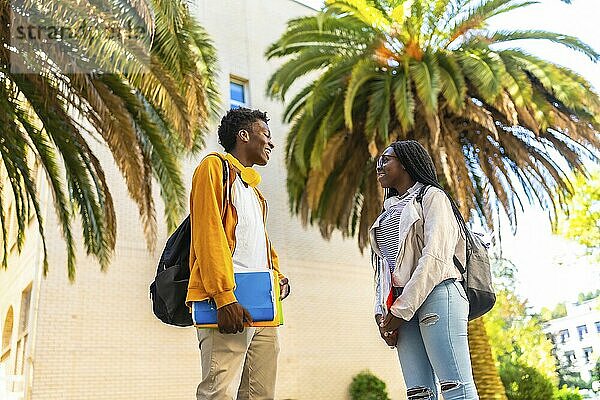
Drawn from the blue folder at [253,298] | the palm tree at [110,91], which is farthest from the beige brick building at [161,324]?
the blue folder at [253,298]

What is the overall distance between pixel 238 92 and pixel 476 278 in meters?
14.7

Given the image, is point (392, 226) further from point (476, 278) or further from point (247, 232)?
point (247, 232)

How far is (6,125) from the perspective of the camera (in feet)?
25.5

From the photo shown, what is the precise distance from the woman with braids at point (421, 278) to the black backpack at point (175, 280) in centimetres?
92

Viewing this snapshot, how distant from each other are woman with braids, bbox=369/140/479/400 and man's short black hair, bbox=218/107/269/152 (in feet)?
2.53

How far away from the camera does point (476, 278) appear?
10.5 ft

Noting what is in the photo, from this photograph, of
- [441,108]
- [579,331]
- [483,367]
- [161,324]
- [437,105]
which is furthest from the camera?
[579,331]

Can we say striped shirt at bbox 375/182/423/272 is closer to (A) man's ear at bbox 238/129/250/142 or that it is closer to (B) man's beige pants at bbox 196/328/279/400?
(B) man's beige pants at bbox 196/328/279/400

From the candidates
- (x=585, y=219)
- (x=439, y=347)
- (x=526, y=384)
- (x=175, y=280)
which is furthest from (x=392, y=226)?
(x=585, y=219)

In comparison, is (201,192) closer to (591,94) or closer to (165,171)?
(165,171)

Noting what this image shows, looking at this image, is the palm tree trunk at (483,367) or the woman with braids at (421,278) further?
the palm tree trunk at (483,367)

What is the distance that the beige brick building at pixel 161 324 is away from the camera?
12.1 meters

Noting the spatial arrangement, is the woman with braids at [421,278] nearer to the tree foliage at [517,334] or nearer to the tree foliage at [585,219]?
the tree foliage at [585,219]

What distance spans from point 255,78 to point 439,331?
15.3 metres
